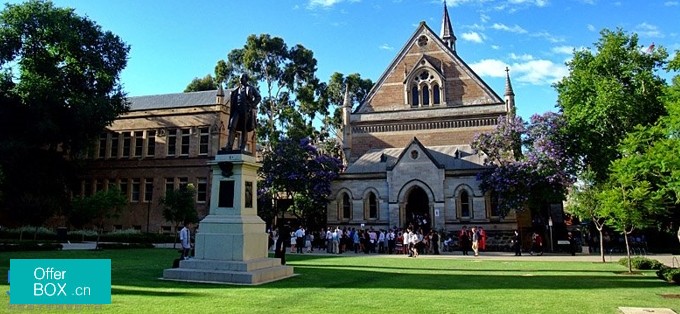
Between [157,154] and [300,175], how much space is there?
15.0m

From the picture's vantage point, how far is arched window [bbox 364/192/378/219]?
34.4 meters

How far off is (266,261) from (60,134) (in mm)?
28811

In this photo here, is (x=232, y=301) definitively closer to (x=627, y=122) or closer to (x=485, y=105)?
(x=627, y=122)

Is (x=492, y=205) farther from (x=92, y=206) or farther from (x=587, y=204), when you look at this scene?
(x=92, y=206)

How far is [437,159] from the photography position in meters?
34.9

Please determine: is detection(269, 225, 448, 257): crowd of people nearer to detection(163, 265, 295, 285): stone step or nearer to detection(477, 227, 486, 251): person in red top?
detection(477, 227, 486, 251): person in red top

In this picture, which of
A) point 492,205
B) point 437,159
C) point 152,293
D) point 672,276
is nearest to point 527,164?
point 492,205

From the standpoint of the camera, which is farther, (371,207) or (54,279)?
(371,207)

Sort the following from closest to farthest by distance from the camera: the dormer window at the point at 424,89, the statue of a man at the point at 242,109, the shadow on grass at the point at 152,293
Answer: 1. the shadow on grass at the point at 152,293
2. the statue of a man at the point at 242,109
3. the dormer window at the point at 424,89

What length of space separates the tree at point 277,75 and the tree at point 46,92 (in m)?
16.2

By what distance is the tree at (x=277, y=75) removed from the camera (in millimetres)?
49469

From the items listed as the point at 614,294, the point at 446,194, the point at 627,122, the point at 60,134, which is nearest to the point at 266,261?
the point at 614,294

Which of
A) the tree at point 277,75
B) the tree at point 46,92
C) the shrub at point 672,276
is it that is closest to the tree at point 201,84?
the tree at point 277,75

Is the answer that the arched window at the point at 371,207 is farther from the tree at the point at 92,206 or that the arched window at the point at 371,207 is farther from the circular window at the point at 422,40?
the tree at the point at 92,206
